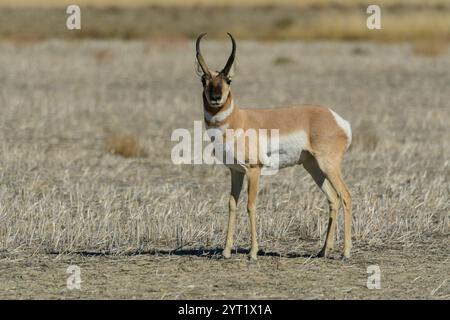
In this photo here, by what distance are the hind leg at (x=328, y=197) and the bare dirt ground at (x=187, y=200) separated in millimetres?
260

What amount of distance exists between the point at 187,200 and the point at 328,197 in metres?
2.87

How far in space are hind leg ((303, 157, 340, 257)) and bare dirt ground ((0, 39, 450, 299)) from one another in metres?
0.26

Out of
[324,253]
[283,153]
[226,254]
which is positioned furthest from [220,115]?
[324,253]

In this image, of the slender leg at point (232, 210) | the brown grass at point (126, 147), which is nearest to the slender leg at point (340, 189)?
the slender leg at point (232, 210)

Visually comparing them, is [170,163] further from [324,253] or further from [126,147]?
[324,253]

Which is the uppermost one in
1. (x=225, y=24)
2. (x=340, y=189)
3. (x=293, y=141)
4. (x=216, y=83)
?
(x=225, y=24)

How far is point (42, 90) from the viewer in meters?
25.2

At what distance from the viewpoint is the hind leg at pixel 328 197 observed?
9.34 metres

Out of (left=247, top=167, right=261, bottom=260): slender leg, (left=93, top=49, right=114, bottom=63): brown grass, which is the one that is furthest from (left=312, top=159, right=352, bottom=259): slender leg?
(left=93, top=49, right=114, bottom=63): brown grass

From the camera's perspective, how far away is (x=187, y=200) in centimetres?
1188

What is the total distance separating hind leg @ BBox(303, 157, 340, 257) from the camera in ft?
30.7
